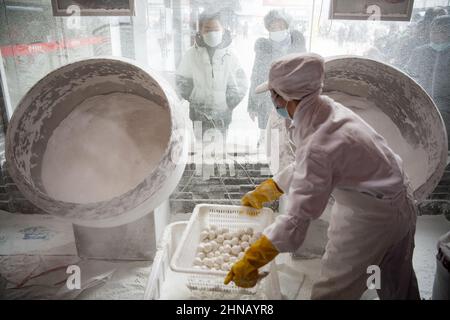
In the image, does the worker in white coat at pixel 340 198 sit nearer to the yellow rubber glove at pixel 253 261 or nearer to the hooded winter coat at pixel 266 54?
the yellow rubber glove at pixel 253 261

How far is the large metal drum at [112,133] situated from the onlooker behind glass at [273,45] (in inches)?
28.1

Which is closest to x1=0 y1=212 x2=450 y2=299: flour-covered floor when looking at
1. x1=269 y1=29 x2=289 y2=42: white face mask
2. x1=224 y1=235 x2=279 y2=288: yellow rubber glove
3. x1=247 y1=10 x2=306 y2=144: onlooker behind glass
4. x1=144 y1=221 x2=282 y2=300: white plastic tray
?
x1=144 y1=221 x2=282 y2=300: white plastic tray

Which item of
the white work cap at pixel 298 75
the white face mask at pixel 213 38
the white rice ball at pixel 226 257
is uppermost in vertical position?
the white face mask at pixel 213 38

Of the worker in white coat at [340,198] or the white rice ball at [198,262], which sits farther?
the white rice ball at [198,262]

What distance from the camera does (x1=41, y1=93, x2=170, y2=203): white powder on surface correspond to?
180 centimetres

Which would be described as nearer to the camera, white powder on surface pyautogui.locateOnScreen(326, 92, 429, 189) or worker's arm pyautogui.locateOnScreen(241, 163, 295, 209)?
worker's arm pyautogui.locateOnScreen(241, 163, 295, 209)

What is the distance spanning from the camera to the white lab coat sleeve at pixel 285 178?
1.60 m

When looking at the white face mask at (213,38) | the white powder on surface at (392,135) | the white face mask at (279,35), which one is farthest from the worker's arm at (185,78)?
the white powder on surface at (392,135)

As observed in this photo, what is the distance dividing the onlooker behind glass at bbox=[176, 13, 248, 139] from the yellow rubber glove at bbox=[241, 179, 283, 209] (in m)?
0.89

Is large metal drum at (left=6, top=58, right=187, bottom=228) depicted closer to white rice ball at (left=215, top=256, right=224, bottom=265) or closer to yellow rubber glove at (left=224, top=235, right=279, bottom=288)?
white rice ball at (left=215, top=256, right=224, bottom=265)

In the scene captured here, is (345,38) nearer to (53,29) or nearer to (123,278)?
(53,29)

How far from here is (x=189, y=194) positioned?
2.59 m

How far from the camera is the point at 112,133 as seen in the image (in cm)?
195
